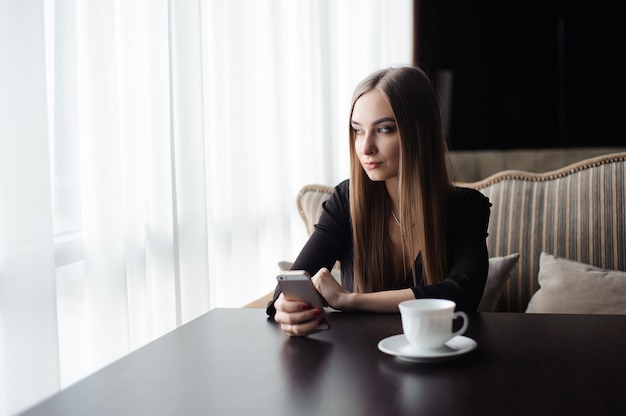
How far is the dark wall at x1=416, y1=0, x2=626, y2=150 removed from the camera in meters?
4.01

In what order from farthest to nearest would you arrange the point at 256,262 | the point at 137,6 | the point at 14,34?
the point at 256,262 < the point at 137,6 < the point at 14,34

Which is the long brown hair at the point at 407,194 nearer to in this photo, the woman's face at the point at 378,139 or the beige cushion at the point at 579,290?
the woman's face at the point at 378,139

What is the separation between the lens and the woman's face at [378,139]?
1.73 metres

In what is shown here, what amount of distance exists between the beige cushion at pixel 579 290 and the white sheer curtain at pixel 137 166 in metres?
1.08

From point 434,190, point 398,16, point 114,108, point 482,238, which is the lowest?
point 482,238

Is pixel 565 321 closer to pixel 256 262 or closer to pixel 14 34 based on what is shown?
pixel 14 34

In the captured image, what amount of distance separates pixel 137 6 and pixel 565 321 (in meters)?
1.41

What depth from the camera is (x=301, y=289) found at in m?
1.39

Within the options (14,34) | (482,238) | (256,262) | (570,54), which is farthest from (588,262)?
(570,54)

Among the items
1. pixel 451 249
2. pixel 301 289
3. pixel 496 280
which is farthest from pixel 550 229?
pixel 301 289

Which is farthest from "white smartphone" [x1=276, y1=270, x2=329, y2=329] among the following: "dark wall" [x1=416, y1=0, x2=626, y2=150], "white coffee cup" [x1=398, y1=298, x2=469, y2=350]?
"dark wall" [x1=416, y1=0, x2=626, y2=150]

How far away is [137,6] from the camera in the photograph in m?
2.05

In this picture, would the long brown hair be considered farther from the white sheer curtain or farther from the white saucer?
the white sheer curtain

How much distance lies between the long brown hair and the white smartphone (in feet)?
1.48
